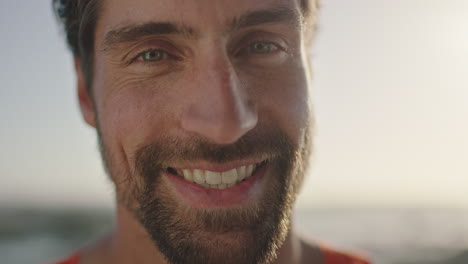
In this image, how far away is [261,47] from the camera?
1713 millimetres

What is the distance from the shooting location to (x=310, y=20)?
2.05m

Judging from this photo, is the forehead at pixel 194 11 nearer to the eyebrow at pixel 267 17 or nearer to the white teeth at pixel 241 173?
the eyebrow at pixel 267 17

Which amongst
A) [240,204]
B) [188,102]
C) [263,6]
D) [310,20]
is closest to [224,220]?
[240,204]

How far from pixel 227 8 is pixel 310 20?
0.64m

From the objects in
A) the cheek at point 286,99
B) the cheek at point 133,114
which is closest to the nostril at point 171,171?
the cheek at point 133,114

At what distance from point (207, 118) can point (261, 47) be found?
422 mm

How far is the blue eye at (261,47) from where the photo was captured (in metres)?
1.70

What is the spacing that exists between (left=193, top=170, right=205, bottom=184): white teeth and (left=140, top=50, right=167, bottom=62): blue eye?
18.9 inches

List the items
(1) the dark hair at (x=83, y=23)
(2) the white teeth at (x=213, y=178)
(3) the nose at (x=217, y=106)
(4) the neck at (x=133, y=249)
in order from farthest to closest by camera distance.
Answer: (4) the neck at (x=133, y=249)
(1) the dark hair at (x=83, y=23)
(2) the white teeth at (x=213, y=178)
(3) the nose at (x=217, y=106)

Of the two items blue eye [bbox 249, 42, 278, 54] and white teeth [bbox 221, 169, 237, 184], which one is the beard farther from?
blue eye [bbox 249, 42, 278, 54]

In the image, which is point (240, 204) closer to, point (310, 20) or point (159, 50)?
point (159, 50)

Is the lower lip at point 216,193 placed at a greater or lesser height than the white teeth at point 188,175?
lesser

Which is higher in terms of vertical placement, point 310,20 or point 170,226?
point 310,20

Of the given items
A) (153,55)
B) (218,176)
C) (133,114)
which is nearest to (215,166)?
(218,176)
